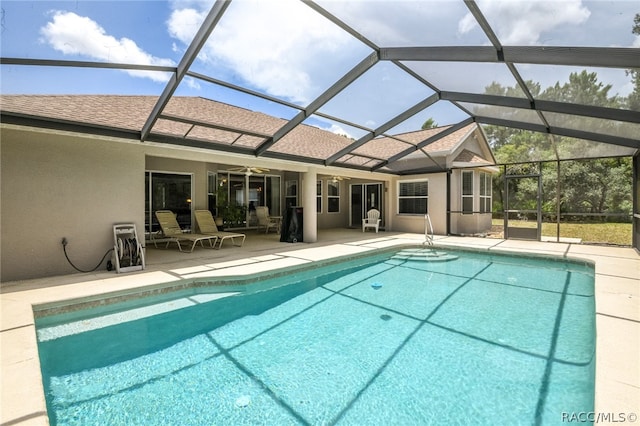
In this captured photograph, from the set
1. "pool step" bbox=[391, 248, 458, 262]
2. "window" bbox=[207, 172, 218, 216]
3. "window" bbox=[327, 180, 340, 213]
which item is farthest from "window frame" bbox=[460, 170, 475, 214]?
"window" bbox=[207, 172, 218, 216]

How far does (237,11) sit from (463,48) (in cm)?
352

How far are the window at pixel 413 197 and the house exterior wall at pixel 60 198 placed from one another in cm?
1134

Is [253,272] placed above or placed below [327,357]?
above

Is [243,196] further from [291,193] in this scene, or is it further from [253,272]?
[253,272]

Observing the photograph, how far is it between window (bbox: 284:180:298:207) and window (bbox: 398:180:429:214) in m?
5.25

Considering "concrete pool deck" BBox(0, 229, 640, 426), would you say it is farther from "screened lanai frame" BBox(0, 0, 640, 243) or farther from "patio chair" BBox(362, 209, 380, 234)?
"patio chair" BBox(362, 209, 380, 234)

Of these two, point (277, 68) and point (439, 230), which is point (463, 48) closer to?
point (277, 68)

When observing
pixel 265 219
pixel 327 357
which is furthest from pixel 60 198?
pixel 265 219

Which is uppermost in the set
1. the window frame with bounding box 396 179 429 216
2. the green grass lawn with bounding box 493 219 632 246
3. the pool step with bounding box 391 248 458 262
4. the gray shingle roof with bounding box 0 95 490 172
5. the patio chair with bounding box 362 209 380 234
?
the gray shingle roof with bounding box 0 95 490 172

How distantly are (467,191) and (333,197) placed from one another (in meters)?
6.63

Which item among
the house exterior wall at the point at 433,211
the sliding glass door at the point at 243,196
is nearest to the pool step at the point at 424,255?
the house exterior wall at the point at 433,211

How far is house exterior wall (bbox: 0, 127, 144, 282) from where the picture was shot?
602cm

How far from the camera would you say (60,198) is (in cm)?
651

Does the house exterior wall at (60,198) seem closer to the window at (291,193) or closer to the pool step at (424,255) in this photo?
the pool step at (424,255)
